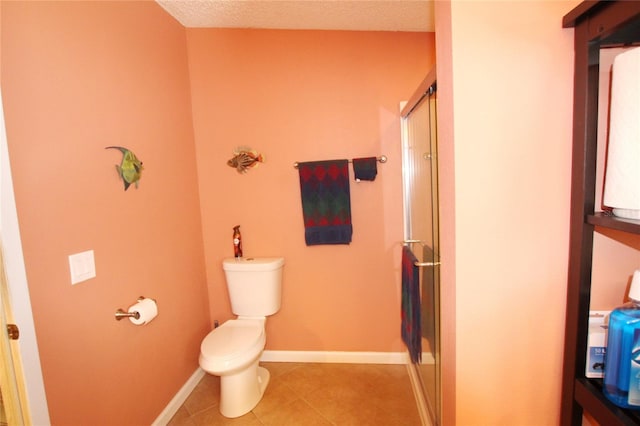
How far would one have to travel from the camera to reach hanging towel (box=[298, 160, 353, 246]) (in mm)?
2107

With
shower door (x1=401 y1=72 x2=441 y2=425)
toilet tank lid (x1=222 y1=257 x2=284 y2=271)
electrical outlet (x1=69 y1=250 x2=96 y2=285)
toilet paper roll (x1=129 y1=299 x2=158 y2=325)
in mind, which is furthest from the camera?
toilet tank lid (x1=222 y1=257 x2=284 y2=271)

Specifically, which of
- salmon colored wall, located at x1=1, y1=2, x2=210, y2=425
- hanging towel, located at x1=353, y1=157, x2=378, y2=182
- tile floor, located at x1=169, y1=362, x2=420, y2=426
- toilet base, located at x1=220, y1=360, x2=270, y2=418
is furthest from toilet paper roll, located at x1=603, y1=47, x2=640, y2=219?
toilet base, located at x1=220, y1=360, x2=270, y2=418

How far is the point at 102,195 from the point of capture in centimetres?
138

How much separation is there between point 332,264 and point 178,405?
4.53 feet

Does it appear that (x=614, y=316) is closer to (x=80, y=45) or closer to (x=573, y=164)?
(x=573, y=164)

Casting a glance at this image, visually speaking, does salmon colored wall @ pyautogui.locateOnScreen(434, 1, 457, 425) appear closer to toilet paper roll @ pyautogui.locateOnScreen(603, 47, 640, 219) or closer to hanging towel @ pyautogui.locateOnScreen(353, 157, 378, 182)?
toilet paper roll @ pyautogui.locateOnScreen(603, 47, 640, 219)

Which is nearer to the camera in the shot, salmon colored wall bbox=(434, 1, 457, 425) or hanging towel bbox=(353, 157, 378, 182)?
salmon colored wall bbox=(434, 1, 457, 425)

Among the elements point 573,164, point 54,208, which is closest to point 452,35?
point 573,164

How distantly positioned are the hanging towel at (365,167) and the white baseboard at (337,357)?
139cm

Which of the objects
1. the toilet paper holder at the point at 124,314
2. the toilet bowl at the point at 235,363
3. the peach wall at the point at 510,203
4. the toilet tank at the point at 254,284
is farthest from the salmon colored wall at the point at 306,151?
the peach wall at the point at 510,203

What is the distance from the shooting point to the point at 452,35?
0.77 m

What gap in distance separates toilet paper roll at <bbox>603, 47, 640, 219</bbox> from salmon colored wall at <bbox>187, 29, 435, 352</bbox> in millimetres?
1510

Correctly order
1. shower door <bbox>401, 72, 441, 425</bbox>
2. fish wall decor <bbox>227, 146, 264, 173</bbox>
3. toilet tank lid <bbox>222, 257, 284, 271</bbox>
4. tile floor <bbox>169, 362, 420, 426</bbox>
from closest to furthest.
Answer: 1. shower door <bbox>401, 72, 441, 425</bbox>
2. tile floor <bbox>169, 362, 420, 426</bbox>
3. toilet tank lid <bbox>222, 257, 284, 271</bbox>
4. fish wall decor <bbox>227, 146, 264, 173</bbox>

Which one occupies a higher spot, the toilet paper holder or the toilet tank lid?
the toilet tank lid
